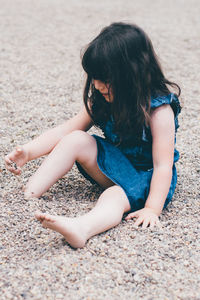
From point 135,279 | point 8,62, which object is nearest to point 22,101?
point 8,62

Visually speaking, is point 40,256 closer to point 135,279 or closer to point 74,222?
point 74,222

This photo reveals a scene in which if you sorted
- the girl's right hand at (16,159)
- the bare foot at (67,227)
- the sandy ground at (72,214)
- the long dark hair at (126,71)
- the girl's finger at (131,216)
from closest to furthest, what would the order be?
the sandy ground at (72,214)
the bare foot at (67,227)
the long dark hair at (126,71)
the girl's finger at (131,216)
the girl's right hand at (16,159)

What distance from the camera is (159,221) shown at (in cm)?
205

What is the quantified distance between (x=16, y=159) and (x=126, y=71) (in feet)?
2.37

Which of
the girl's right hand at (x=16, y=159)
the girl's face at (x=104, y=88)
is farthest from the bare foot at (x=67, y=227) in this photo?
the girl's face at (x=104, y=88)

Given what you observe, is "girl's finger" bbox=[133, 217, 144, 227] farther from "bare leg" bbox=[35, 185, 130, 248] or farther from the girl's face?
the girl's face

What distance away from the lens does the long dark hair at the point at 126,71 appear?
1.94 meters

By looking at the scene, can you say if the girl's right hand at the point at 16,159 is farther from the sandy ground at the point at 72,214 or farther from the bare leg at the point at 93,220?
the bare leg at the point at 93,220

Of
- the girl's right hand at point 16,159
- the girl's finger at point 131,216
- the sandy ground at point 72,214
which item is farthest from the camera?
the girl's right hand at point 16,159

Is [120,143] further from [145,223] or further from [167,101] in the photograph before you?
[145,223]

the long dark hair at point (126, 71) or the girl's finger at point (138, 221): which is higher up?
the long dark hair at point (126, 71)

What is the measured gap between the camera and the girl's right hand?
220cm

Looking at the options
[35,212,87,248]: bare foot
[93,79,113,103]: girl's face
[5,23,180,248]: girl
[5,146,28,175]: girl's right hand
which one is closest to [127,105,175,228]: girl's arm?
[5,23,180,248]: girl

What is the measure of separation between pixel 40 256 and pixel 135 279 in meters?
0.40
